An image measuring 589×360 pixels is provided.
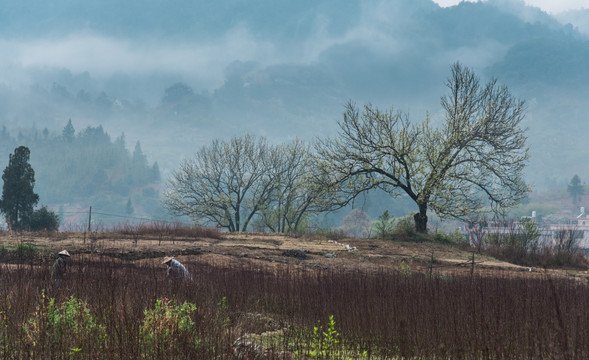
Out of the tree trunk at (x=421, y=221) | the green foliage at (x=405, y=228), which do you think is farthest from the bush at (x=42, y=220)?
the tree trunk at (x=421, y=221)

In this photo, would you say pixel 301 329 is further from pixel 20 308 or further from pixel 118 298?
pixel 20 308

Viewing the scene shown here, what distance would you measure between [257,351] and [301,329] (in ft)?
9.66

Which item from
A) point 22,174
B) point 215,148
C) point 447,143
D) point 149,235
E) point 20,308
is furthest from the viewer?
point 215,148

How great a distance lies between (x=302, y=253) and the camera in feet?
77.7

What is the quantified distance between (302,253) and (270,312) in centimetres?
1075

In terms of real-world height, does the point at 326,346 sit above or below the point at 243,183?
below

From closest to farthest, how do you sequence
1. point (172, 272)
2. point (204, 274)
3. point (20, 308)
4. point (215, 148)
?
point (20, 308)
point (172, 272)
point (204, 274)
point (215, 148)

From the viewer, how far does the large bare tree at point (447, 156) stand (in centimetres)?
3059

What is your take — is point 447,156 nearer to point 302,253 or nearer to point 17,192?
point 302,253

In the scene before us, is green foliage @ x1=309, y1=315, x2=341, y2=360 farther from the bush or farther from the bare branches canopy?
the bare branches canopy

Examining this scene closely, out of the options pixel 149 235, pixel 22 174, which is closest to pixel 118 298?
pixel 149 235

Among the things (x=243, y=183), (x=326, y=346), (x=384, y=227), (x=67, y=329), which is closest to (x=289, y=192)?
(x=243, y=183)

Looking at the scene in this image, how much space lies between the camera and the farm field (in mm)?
6848

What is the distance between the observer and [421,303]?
1059 centimetres
